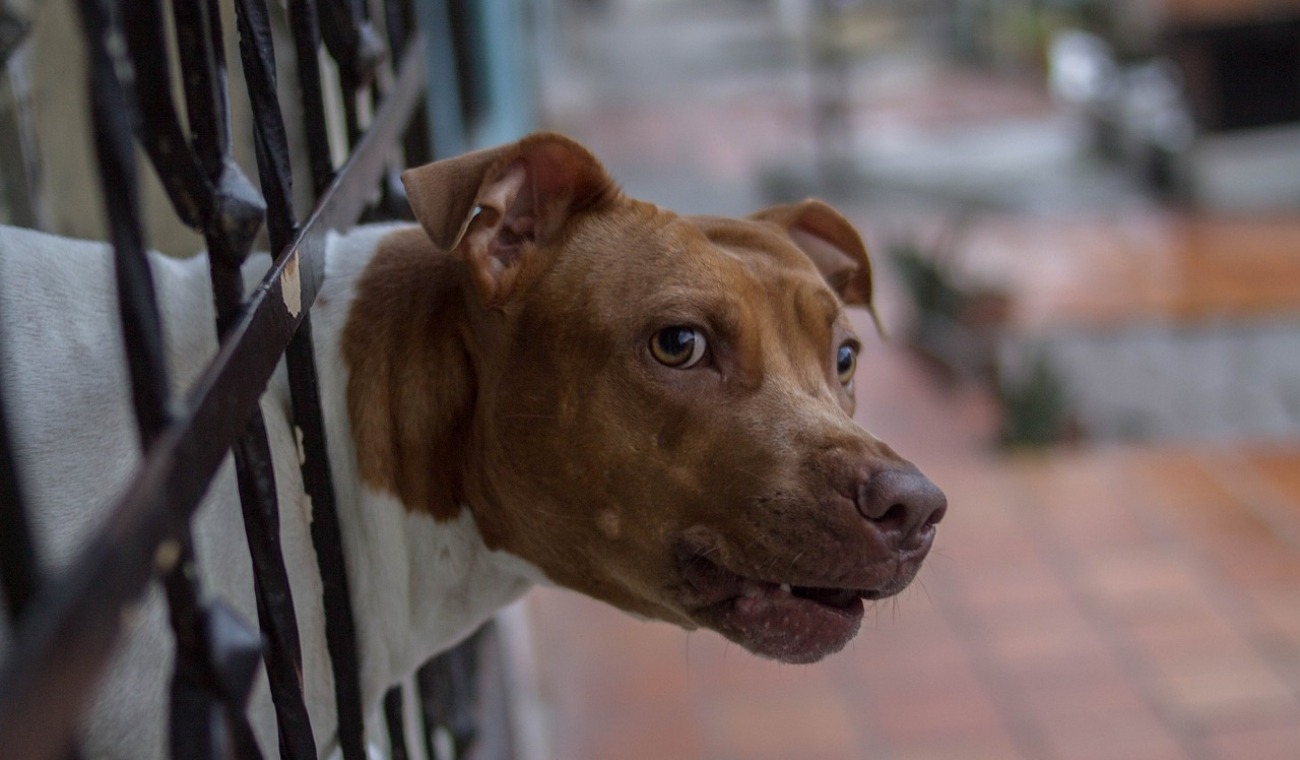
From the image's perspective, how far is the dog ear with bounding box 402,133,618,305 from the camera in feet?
4.94

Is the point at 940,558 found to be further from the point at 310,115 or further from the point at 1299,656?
the point at 310,115

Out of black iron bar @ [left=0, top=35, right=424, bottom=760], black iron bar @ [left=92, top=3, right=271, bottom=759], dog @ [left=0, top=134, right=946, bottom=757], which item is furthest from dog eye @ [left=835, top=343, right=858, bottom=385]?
black iron bar @ [left=92, top=3, right=271, bottom=759]

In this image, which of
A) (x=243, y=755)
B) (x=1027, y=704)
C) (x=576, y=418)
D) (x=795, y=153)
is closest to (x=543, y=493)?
(x=576, y=418)

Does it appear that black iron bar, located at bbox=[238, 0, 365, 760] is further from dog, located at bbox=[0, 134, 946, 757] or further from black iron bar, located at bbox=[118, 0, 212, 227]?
black iron bar, located at bbox=[118, 0, 212, 227]

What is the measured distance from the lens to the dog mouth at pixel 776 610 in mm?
1558

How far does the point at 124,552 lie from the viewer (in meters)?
0.75

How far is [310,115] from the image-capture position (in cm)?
159

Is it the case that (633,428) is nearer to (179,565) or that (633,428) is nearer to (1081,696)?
(179,565)

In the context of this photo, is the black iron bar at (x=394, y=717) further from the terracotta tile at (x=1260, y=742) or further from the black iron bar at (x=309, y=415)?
the terracotta tile at (x=1260, y=742)

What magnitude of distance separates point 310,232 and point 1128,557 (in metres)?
3.79

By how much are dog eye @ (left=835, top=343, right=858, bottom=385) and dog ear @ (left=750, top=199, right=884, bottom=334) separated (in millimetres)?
139

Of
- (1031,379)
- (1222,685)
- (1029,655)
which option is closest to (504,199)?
(1029,655)

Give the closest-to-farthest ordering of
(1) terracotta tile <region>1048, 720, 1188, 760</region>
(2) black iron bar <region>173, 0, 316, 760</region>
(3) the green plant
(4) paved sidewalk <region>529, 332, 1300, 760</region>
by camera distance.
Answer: (2) black iron bar <region>173, 0, 316, 760</region> < (1) terracotta tile <region>1048, 720, 1188, 760</region> < (4) paved sidewalk <region>529, 332, 1300, 760</region> < (3) the green plant

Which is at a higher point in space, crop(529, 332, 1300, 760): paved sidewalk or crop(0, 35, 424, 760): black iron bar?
crop(0, 35, 424, 760): black iron bar
